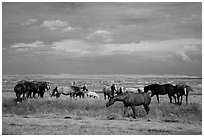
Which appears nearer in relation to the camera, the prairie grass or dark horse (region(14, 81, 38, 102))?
the prairie grass

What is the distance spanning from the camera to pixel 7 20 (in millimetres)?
6723

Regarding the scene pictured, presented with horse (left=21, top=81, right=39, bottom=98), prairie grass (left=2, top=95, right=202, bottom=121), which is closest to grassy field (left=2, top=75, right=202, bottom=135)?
prairie grass (left=2, top=95, right=202, bottom=121)

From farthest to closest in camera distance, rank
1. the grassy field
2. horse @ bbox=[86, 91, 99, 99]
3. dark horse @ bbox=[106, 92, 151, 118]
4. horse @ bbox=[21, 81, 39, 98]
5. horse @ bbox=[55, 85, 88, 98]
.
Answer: horse @ bbox=[55, 85, 88, 98] < horse @ bbox=[21, 81, 39, 98] < horse @ bbox=[86, 91, 99, 99] < dark horse @ bbox=[106, 92, 151, 118] < the grassy field

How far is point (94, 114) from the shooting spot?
6.90 metres

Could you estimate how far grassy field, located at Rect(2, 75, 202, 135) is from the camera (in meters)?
6.14

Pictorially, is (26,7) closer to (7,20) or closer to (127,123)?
(7,20)

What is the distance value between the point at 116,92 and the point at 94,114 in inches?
28.8

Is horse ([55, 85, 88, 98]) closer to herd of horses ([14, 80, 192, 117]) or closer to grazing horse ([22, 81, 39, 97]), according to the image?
herd of horses ([14, 80, 192, 117])

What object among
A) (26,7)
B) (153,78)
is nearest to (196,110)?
(153,78)

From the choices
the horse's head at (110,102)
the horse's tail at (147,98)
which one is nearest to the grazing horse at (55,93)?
the horse's head at (110,102)

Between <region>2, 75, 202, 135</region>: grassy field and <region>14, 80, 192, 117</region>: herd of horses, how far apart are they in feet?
0.40

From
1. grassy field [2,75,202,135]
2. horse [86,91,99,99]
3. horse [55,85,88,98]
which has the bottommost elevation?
grassy field [2,75,202,135]

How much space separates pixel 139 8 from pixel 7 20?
9.60 ft

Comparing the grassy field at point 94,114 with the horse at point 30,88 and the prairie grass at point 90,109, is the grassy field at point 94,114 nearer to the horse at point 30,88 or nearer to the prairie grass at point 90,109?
the prairie grass at point 90,109
